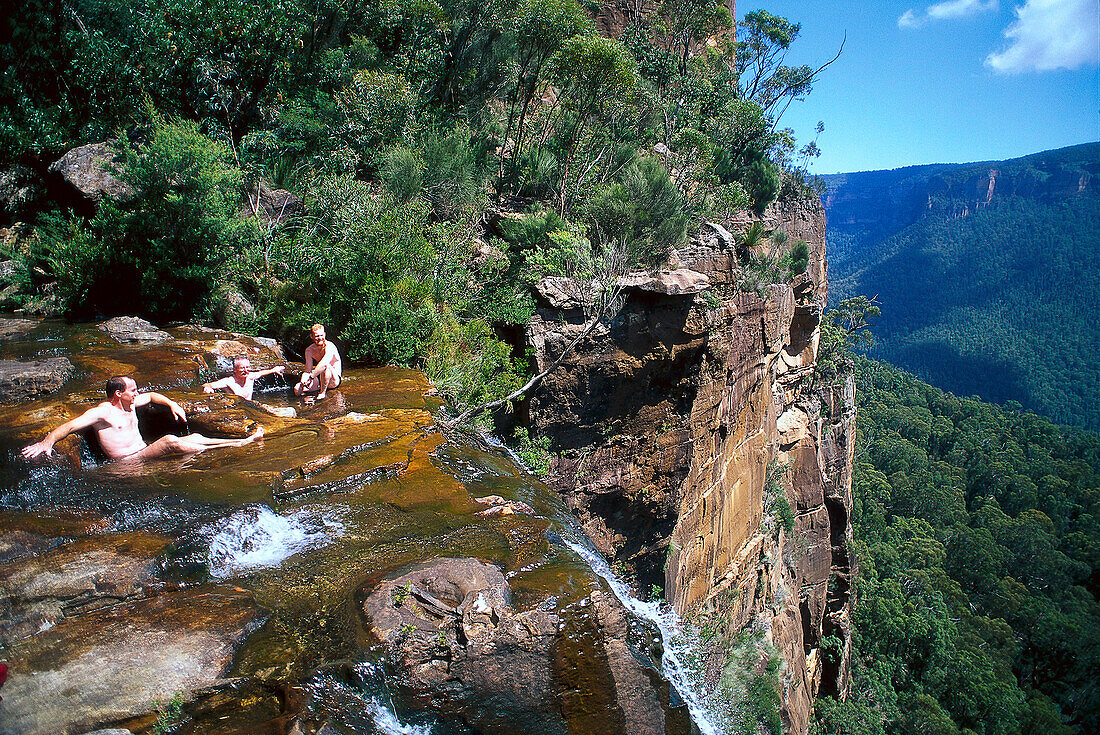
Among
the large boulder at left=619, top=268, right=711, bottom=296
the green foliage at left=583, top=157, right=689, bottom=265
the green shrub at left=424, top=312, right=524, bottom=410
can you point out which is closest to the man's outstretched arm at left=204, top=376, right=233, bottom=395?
the green shrub at left=424, top=312, right=524, bottom=410

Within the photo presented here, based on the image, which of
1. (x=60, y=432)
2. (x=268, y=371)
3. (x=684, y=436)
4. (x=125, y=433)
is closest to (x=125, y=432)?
(x=125, y=433)

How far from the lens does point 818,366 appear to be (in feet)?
72.7

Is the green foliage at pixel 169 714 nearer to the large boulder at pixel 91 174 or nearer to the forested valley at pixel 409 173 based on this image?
the forested valley at pixel 409 173

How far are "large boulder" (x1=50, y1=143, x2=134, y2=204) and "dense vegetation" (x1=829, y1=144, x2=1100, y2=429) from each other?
121 meters

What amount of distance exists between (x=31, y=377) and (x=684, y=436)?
9066 mm

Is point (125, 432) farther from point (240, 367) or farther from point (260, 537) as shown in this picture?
point (260, 537)

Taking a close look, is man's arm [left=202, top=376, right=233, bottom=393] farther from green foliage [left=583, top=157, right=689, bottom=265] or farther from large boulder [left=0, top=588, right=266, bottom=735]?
green foliage [left=583, top=157, right=689, bottom=265]

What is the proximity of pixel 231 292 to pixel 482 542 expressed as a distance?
23.7 ft

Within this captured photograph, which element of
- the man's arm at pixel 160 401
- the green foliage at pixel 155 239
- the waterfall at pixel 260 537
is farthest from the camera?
the green foliage at pixel 155 239

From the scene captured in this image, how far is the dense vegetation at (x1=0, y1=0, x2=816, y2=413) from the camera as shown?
343 inches

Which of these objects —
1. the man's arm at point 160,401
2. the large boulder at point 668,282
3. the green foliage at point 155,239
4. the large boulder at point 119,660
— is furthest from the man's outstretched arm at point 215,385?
the large boulder at point 668,282

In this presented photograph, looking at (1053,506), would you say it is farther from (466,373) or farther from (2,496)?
(2,496)

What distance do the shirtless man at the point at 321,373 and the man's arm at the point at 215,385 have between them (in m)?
0.76

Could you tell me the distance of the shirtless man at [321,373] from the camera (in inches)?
287
